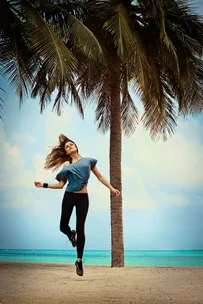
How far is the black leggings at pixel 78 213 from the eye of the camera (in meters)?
5.05

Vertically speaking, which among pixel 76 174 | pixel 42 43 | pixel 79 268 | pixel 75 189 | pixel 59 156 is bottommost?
pixel 79 268

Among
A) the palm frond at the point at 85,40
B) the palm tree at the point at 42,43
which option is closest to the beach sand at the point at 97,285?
the palm tree at the point at 42,43

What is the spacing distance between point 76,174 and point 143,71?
109 cm

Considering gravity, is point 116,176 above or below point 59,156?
below

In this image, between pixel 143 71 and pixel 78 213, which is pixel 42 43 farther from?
pixel 78 213

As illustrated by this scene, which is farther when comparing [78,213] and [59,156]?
[59,156]

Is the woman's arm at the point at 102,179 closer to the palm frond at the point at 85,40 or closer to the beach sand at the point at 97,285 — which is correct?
the beach sand at the point at 97,285

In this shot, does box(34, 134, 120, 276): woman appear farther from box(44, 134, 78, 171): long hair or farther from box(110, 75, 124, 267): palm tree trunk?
box(110, 75, 124, 267): palm tree trunk

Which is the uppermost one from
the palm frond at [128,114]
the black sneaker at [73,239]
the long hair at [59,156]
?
the palm frond at [128,114]

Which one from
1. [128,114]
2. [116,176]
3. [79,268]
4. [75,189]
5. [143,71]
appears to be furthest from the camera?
[128,114]

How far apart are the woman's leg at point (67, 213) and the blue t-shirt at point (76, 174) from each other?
67mm

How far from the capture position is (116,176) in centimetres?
568

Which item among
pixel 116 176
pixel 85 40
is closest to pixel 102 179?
pixel 116 176

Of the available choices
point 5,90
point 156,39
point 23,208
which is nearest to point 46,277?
point 23,208
